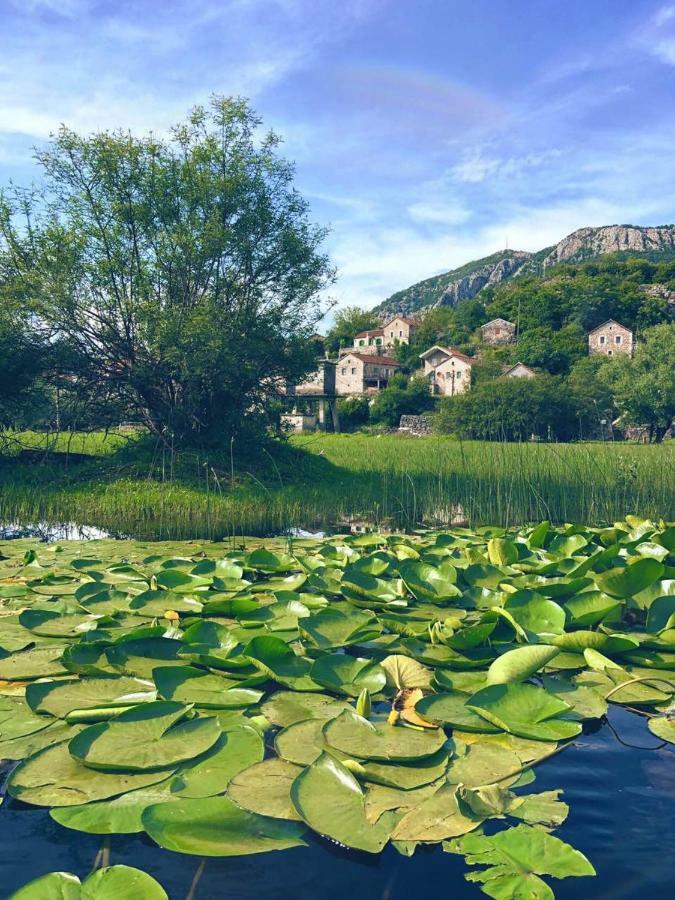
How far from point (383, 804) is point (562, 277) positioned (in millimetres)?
83757

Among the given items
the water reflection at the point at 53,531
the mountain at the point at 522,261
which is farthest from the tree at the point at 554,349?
the mountain at the point at 522,261

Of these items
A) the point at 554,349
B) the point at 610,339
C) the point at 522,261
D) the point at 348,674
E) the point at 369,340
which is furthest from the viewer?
the point at 522,261

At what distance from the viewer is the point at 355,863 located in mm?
1541

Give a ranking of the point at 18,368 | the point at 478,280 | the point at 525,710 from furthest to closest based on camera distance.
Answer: the point at 478,280
the point at 18,368
the point at 525,710

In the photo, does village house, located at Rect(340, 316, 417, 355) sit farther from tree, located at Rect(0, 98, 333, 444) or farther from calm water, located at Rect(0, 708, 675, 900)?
calm water, located at Rect(0, 708, 675, 900)

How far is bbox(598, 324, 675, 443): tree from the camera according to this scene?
3347cm

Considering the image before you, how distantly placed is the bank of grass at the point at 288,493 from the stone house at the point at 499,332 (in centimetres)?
5843

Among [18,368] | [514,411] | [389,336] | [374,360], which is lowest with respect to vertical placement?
[514,411]

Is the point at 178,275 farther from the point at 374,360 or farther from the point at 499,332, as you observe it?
the point at 499,332

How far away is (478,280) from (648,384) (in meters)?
114

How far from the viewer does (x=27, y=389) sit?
1115cm

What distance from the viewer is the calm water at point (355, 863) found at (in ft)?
4.78

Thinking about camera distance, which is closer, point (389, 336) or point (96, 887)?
point (96, 887)

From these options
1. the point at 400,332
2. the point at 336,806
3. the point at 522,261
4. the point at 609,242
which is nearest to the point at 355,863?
the point at 336,806
